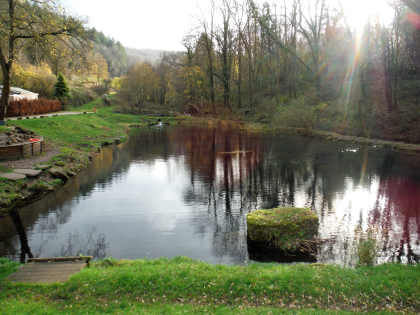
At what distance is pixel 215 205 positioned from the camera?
13492 millimetres

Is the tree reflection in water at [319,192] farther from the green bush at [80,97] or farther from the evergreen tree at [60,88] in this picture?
the green bush at [80,97]

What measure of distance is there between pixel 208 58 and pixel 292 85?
18424 mm

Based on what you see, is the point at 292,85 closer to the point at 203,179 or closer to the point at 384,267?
the point at 203,179

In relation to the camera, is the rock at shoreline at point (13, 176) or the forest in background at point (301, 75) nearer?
the rock at shoreline at point (13, 176)

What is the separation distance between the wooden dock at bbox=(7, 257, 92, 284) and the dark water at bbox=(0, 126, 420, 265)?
1453 mm

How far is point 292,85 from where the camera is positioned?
149 ft

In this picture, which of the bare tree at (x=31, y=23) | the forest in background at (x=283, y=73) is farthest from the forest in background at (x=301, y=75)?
the bare tree at (x=31, y=23)

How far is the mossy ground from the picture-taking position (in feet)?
30.5

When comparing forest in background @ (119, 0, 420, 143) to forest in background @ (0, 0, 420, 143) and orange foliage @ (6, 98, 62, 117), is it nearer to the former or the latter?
forest in background @ (0, 0, 420, 143)

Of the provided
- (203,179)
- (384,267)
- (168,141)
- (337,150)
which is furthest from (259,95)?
(384,267)

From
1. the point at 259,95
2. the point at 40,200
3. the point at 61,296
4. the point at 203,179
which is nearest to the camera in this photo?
the point at 61,296

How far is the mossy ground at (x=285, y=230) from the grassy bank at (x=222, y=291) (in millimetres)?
2024

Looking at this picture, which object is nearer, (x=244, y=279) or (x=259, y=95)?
(x=244, y=279)

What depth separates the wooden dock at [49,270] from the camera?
22.9 feet
